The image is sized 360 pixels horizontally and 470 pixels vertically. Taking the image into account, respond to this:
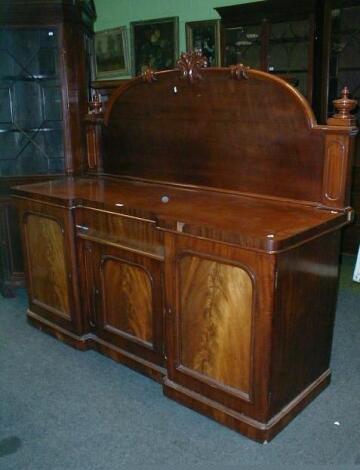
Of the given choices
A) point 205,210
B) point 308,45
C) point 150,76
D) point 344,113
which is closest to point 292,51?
point 308,45

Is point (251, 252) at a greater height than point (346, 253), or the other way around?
point (251, 252)

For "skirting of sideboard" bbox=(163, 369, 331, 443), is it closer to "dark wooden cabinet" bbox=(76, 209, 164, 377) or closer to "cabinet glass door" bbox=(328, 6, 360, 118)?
"dark wooden cabinet" bbox=(76, 209, 164, 377)

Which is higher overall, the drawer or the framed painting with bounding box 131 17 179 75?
the framed painting with bounding box 131 17 179 75

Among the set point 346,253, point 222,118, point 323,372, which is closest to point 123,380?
point 323,372

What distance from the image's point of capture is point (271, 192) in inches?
83.8

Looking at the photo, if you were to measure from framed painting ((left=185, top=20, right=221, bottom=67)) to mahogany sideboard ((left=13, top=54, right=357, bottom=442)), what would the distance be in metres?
2.04

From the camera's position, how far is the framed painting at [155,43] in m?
4.65

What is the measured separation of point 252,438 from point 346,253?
256cm

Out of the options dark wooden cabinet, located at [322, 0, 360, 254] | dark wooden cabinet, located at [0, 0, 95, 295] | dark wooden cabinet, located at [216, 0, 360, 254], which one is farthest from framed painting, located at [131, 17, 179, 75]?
dark wooden cabinet, located at [322, 0, 360, 254]

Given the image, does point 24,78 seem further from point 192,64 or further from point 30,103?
point 192,64

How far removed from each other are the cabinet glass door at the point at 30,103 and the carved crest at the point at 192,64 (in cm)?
126

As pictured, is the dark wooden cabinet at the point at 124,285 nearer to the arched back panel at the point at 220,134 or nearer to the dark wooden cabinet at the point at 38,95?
the arched back panel at the point at 220,134

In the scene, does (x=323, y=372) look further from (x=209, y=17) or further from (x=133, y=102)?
(x=209, y=17)

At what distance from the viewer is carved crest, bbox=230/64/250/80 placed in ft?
6.82
